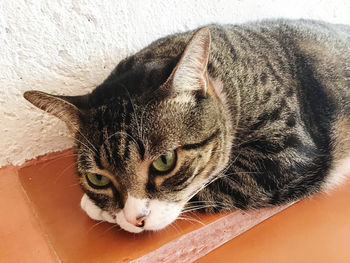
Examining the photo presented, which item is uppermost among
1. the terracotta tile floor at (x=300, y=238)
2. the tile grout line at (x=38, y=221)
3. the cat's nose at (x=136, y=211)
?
the cat's nose at (x=136, y=211)

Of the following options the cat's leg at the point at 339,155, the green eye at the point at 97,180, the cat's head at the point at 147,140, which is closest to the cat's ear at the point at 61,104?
the cat's head at the point at 147,140

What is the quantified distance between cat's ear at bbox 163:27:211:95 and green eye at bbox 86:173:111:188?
294mm

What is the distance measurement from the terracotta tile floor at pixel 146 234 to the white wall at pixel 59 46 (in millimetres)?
178

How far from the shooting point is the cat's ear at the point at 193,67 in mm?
818

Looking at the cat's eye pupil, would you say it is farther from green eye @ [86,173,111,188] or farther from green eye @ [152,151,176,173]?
green eye @ [86,173,111,188]

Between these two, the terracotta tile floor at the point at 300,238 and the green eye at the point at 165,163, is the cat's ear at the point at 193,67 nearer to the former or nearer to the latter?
the green eye at the point at 165,163

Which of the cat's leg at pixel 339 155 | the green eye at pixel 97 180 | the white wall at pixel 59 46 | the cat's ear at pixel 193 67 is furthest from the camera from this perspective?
the cat's leg at pixel 339 155

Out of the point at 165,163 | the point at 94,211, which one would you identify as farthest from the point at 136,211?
the point at 94,211

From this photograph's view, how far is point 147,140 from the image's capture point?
85 centimetres

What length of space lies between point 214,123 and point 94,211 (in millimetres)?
435

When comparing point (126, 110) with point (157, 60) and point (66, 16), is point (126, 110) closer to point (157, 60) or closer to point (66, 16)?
point (157, 60)

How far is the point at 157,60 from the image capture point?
3.50 feet

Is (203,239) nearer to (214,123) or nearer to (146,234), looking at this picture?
(146,234)

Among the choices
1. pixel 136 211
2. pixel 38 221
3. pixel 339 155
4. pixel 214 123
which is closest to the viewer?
pixel 136 211
